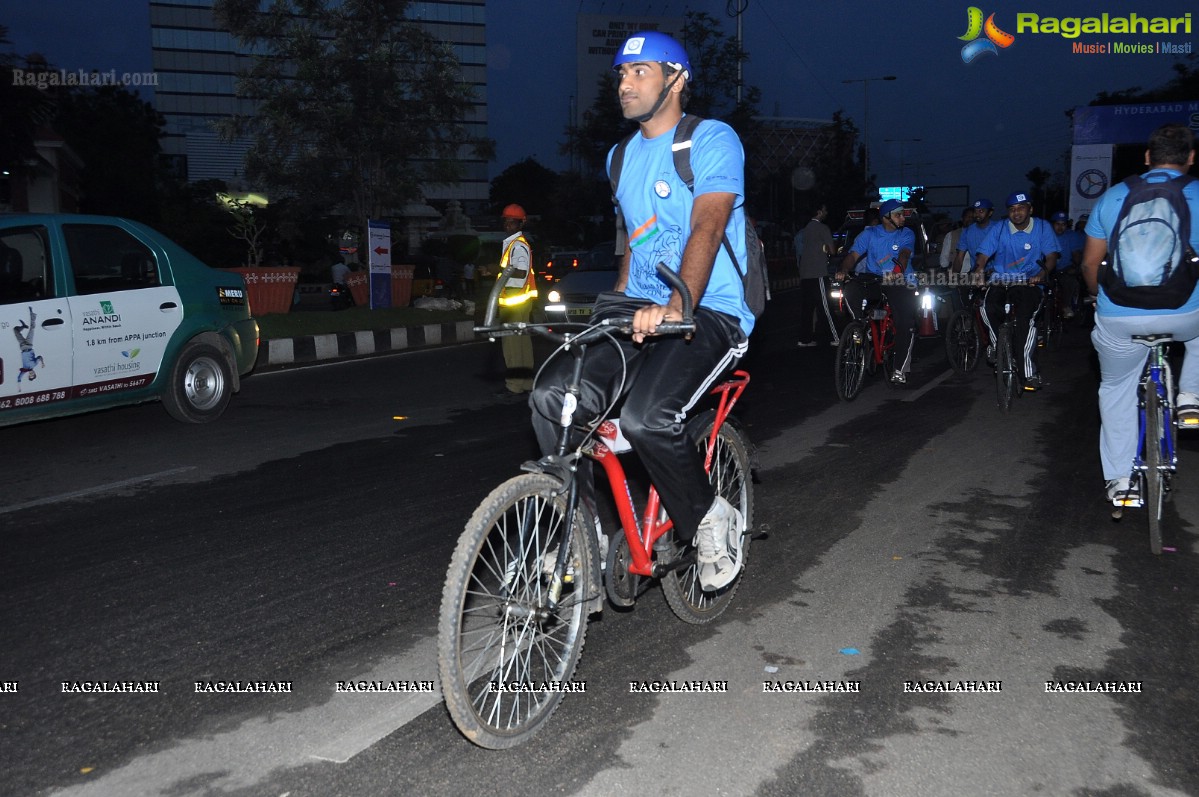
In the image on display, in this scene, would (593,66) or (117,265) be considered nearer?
(117,265)

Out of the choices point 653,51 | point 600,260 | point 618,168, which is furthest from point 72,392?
point 600,260

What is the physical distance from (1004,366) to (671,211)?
661cm

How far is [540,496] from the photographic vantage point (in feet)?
10.2

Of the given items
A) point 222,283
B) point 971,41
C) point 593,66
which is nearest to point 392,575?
point 222,283

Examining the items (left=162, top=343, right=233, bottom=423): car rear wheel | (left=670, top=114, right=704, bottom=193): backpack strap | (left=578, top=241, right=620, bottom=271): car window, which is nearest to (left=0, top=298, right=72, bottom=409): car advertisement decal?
(left=162, top=343, right=233, bottom=423): car rear wheel

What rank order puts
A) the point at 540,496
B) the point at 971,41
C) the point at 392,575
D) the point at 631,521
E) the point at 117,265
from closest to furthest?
the point at 540,496
the point at 631,521
the point at 392,575
the point at 117,265
the point at 971,41

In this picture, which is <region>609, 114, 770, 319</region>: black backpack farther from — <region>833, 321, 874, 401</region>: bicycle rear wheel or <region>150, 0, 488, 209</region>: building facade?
<region>150, 0, 488, 209</region>: building facade

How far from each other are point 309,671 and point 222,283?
6.14m

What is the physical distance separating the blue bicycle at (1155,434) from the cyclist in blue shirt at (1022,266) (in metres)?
4.40

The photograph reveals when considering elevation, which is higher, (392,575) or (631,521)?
(631,521)

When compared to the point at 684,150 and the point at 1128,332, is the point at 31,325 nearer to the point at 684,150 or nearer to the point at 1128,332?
the point at 684,150

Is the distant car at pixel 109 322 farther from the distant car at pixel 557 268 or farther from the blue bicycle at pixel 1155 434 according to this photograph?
the distant car at pixel 557 268

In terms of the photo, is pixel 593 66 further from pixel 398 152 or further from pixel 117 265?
pixel 117 265

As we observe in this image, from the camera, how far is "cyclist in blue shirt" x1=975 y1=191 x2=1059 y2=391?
9836 millimetres
